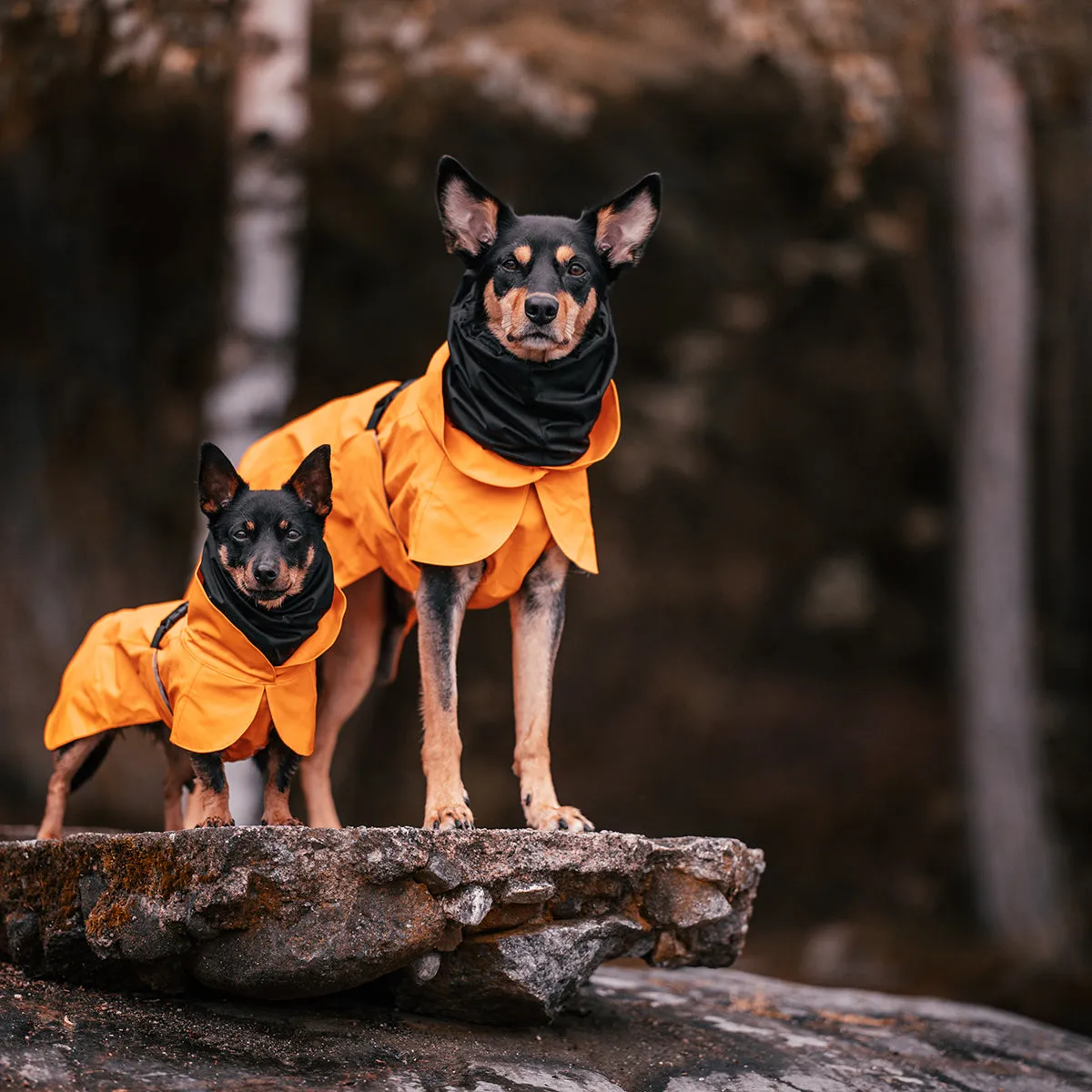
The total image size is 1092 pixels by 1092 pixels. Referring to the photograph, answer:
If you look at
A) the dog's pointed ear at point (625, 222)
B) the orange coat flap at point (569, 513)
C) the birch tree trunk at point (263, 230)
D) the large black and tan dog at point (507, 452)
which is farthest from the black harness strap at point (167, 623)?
the birch tree trunk at point (263, 230)

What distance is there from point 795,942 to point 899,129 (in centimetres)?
794

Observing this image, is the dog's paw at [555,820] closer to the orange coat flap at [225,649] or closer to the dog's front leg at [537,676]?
the dog's front leg at [537,676]

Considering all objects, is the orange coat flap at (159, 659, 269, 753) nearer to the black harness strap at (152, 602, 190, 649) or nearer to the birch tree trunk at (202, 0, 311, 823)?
the black harness strap at (152, 602, 190, 649)

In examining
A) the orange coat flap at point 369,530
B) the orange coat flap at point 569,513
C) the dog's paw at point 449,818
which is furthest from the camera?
the orange coat flap at point 369,530

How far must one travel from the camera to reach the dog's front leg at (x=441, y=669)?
→ 525 cm

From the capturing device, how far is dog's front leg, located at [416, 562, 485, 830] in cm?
525

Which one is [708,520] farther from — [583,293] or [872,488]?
[583,293]

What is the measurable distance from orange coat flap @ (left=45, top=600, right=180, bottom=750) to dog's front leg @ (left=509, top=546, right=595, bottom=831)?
4.60 feet

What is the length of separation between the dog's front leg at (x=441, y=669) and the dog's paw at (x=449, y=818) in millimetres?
28

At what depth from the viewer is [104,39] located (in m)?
8.98

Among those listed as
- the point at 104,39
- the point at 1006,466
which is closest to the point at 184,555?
the point at 104,39

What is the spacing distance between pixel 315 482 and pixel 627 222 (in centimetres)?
154

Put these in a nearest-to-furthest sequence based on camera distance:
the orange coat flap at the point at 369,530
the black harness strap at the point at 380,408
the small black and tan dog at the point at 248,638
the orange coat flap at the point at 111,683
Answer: the small black and tan dog at the point at 248,638, the orange coat flap at the point at 369,530, the orange coat flap at the point at 111,683, the black harness strap at the point at 380,408

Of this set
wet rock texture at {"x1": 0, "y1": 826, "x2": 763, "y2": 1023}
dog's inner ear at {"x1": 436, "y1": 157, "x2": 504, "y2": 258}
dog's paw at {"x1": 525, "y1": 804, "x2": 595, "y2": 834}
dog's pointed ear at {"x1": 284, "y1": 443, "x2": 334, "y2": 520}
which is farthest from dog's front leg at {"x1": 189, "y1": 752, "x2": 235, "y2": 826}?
dog's inner ear at {"x1": 436, "y1": 157, "x2": 504, "y2": 258}
